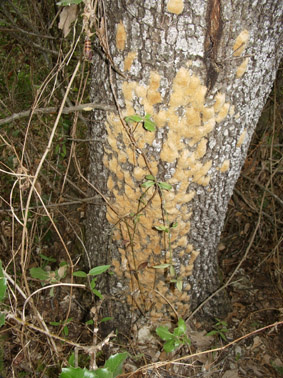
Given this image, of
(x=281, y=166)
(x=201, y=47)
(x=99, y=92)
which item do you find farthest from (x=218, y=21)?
(x=281, y=166)

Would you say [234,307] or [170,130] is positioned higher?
[170,130]

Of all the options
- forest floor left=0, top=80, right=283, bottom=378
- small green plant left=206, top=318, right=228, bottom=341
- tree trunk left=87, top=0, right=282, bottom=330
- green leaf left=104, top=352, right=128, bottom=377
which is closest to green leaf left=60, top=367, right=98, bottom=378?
green leaf left=104, top=352, right=128, bottom=377

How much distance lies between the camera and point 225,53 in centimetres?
111

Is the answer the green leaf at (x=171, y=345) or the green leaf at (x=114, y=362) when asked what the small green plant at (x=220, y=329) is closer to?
the green leaf at (x=171, y=345)

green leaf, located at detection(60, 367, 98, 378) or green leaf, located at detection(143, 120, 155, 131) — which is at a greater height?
green leaf, located at detection(143, 120, 155, 131)

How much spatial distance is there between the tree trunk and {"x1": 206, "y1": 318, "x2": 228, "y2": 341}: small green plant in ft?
0.78

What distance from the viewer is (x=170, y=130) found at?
4.04 ft

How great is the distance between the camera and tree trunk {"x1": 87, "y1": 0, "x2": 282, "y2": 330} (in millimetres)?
1082

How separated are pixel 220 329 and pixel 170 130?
4.05ft

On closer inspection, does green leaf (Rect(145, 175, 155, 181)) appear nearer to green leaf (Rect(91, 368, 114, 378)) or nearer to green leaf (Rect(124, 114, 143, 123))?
green leaf (Rect(124, 114, 143, 123))

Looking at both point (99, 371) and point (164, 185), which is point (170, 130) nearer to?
point (164, 185)

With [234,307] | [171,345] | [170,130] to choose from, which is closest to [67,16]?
[170,130]

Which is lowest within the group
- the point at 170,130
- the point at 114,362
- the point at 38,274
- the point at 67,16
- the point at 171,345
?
the point at 171,345

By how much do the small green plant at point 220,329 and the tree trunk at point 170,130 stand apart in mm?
239
